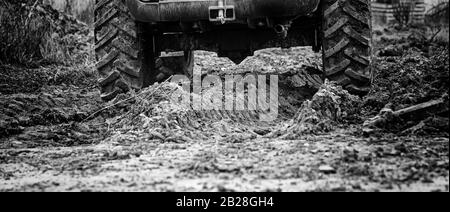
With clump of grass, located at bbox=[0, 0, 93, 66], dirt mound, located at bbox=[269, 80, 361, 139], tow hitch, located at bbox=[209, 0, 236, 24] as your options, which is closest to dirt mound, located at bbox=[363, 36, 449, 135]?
dirt mound, located at bbox=[269, 80, 361, 139]

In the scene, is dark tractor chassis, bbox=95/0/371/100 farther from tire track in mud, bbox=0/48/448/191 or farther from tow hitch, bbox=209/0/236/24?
tire track in mud, bbox=0/48/448/191

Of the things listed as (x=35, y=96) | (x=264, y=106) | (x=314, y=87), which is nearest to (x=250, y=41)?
(x=264, y=106)

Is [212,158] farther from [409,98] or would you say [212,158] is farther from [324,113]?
[409,98]

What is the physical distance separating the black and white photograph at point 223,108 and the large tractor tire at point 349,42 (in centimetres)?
1

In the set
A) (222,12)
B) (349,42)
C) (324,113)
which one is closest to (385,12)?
(349,42)

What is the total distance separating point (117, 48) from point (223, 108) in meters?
1.11

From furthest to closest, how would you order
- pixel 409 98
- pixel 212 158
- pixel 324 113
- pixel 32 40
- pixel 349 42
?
pixel 32 40, pixel 349 42, pixel 324 113, pixel 409 98, pixel 212 158

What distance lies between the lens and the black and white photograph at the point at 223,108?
10.5 ft

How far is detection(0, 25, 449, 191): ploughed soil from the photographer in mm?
3111

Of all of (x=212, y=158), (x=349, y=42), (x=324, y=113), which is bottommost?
(x=212, y=158)

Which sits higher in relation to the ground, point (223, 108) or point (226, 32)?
point (226, 32)

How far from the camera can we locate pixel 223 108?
221 inches

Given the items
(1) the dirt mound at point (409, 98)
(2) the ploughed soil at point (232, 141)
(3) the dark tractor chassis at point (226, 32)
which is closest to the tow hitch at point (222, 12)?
(3) the dark tractor chassis at point (226, 32)
